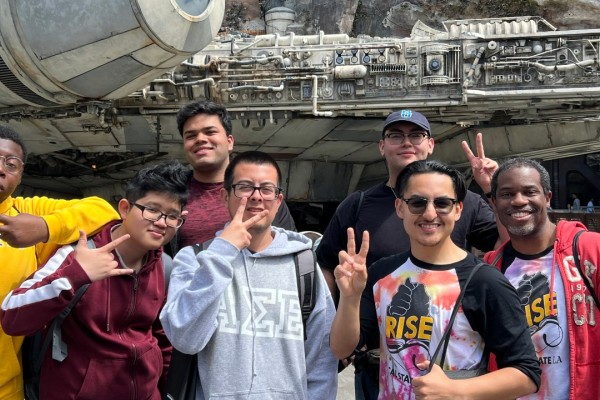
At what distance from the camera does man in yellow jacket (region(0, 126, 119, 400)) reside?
9.61ft

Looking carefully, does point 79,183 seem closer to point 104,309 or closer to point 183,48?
point 183,48

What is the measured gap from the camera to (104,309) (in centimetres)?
294

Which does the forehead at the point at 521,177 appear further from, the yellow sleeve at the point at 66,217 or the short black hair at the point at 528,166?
the yellow sleeve at the point at 66,217

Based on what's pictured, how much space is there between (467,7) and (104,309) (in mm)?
26733

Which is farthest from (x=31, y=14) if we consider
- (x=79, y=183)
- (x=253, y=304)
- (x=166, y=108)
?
(x=79, y=183)

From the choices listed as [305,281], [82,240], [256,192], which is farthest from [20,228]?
[305,281]

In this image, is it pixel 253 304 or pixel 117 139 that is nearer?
pixel 253 304

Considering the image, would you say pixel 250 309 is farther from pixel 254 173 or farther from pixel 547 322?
pixel 547 322

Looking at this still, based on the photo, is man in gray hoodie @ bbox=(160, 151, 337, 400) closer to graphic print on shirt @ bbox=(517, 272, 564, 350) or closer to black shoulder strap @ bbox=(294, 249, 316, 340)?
black shoulder strap @ bbox=(294, 249, 316, 340)

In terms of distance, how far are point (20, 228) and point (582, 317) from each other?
Answer: 2.88 metres

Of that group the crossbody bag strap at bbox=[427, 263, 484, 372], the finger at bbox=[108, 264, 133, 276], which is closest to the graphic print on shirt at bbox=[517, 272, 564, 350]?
the crossbody bag strap at bbox=[427, 263, 484, 372]

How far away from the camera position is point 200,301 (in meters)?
2.45

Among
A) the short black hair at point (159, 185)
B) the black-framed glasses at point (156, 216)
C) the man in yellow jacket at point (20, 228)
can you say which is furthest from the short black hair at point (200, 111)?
the black-framed glasses at point (156, 216)

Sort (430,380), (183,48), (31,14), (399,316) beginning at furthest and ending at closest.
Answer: (183,48)
(31,14)
(399,316)
(430,380)
